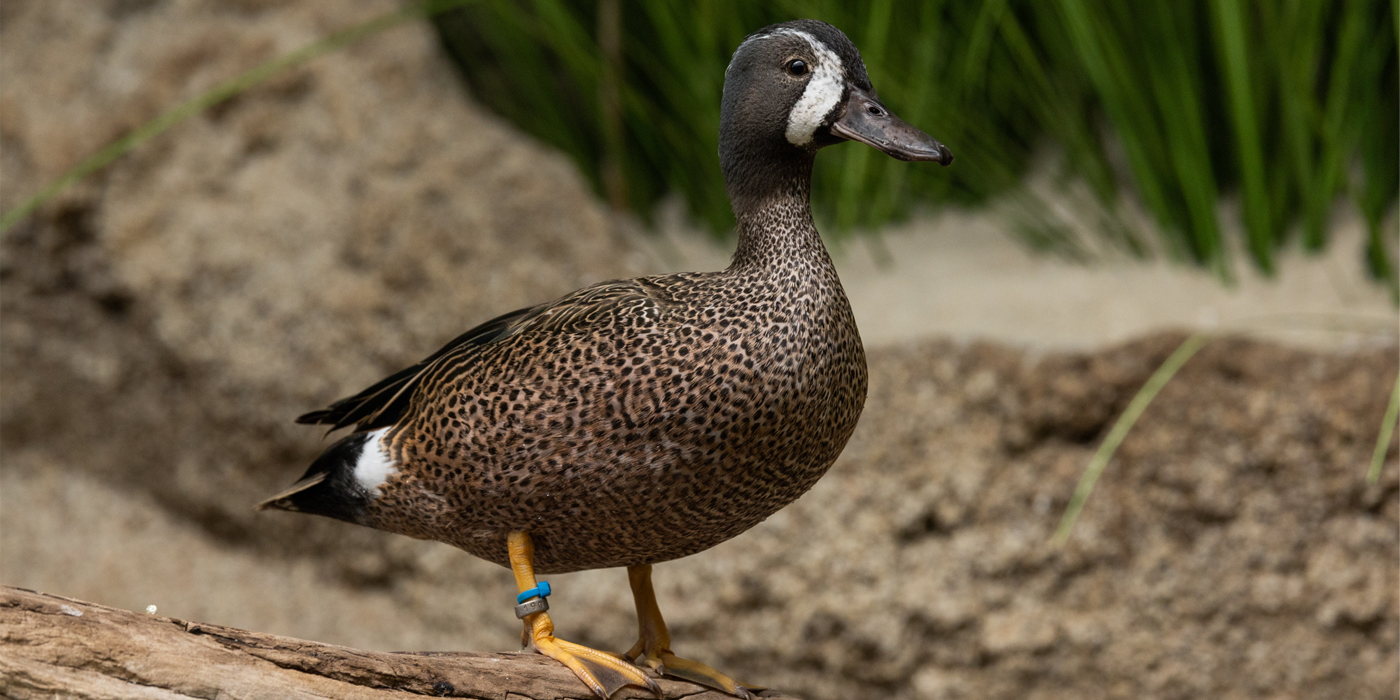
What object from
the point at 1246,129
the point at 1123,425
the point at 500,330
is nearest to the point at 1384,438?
the point at 1123,425

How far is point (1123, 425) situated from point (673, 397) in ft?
4.26

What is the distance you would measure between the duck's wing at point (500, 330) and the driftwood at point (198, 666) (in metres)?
0.36

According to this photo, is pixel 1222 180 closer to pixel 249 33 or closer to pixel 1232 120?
pixel 1232 120

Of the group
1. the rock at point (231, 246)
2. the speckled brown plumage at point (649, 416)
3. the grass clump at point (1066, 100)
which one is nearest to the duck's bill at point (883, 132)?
the speckled brown plumage at point (649, 416)

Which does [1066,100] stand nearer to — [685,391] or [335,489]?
[685,391]

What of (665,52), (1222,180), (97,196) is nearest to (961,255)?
(1222,180)

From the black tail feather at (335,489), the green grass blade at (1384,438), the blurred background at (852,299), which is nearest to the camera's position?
the black tail feather at (335,489)

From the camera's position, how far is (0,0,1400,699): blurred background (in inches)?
100.0

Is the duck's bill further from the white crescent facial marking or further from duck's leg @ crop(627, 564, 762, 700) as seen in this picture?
duck's leg @ crop(627, 564, 762, 700)

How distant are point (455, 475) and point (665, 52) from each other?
182 cm

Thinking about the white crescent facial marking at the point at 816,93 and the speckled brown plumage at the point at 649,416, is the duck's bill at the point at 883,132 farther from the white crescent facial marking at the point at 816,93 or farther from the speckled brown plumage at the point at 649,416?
the speckled brown plumage at the point at 649,416

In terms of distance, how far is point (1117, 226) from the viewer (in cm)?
288

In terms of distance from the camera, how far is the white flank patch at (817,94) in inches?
57.0

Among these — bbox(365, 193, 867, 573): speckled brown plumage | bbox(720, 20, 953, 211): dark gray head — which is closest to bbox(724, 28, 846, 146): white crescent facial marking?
bbox(720, 20, 953, 211): dark gray head
